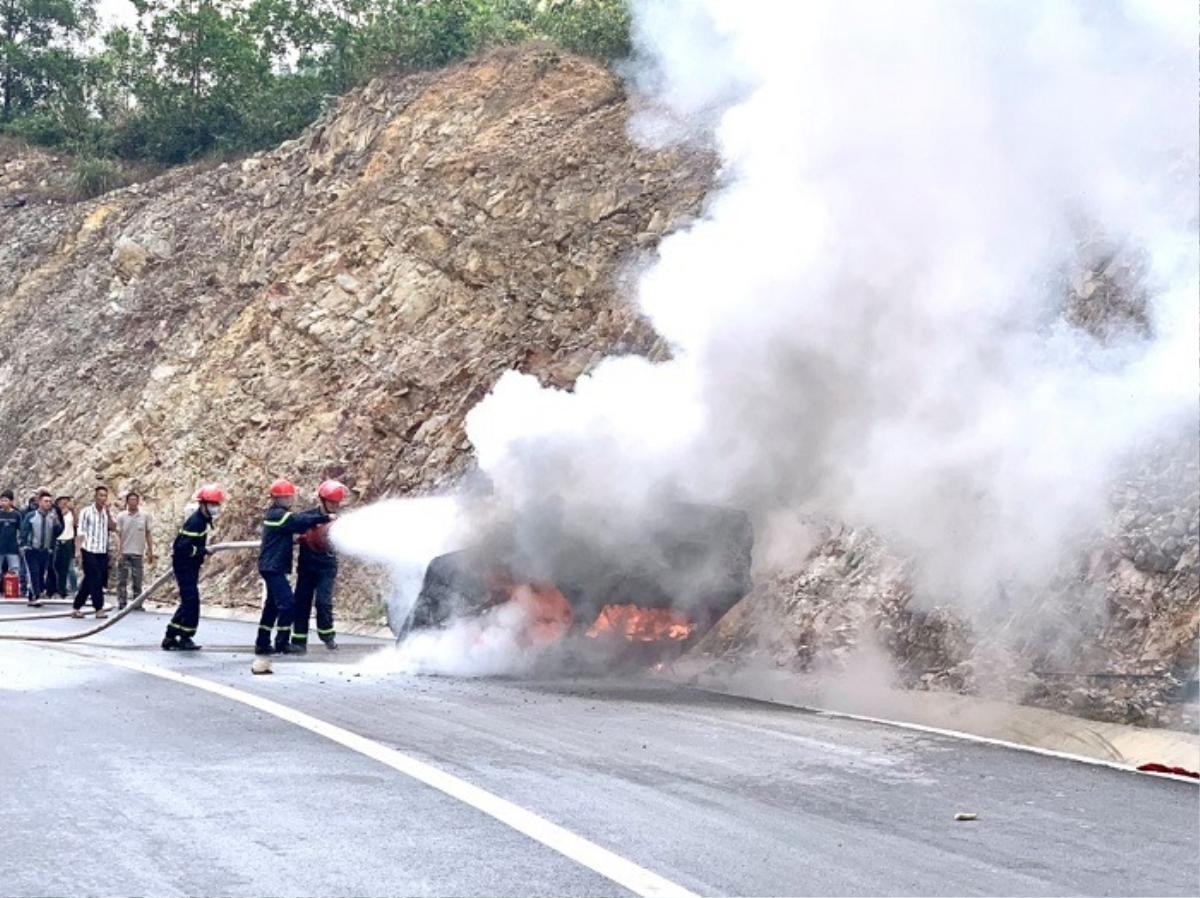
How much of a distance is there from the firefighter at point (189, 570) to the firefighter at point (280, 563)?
0.82 m

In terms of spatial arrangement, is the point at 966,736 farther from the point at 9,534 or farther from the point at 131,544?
the point at 9,534

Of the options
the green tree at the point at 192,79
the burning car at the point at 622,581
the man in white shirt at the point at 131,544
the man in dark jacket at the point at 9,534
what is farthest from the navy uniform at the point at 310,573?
the green tree at the point at 192,79

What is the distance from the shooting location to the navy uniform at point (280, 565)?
1335cm

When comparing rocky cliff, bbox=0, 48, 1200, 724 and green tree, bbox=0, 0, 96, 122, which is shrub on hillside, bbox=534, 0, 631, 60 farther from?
green tree, bbox=0, 0, 96, 122

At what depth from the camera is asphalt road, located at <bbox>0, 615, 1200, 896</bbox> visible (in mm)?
5219

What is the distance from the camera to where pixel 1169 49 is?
12.4 m

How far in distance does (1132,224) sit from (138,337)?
786 inches

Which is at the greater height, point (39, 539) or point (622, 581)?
point (39, 539)

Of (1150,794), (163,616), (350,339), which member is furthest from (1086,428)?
(350,339)

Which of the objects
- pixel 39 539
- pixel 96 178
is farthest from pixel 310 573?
pixel 96 178

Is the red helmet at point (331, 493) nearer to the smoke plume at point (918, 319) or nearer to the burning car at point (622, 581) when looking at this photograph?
the smoke plume at point (918, 319)

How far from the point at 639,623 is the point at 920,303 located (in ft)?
11.9

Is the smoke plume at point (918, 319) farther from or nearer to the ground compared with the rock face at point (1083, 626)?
farther from the ground

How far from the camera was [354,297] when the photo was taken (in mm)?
23328
